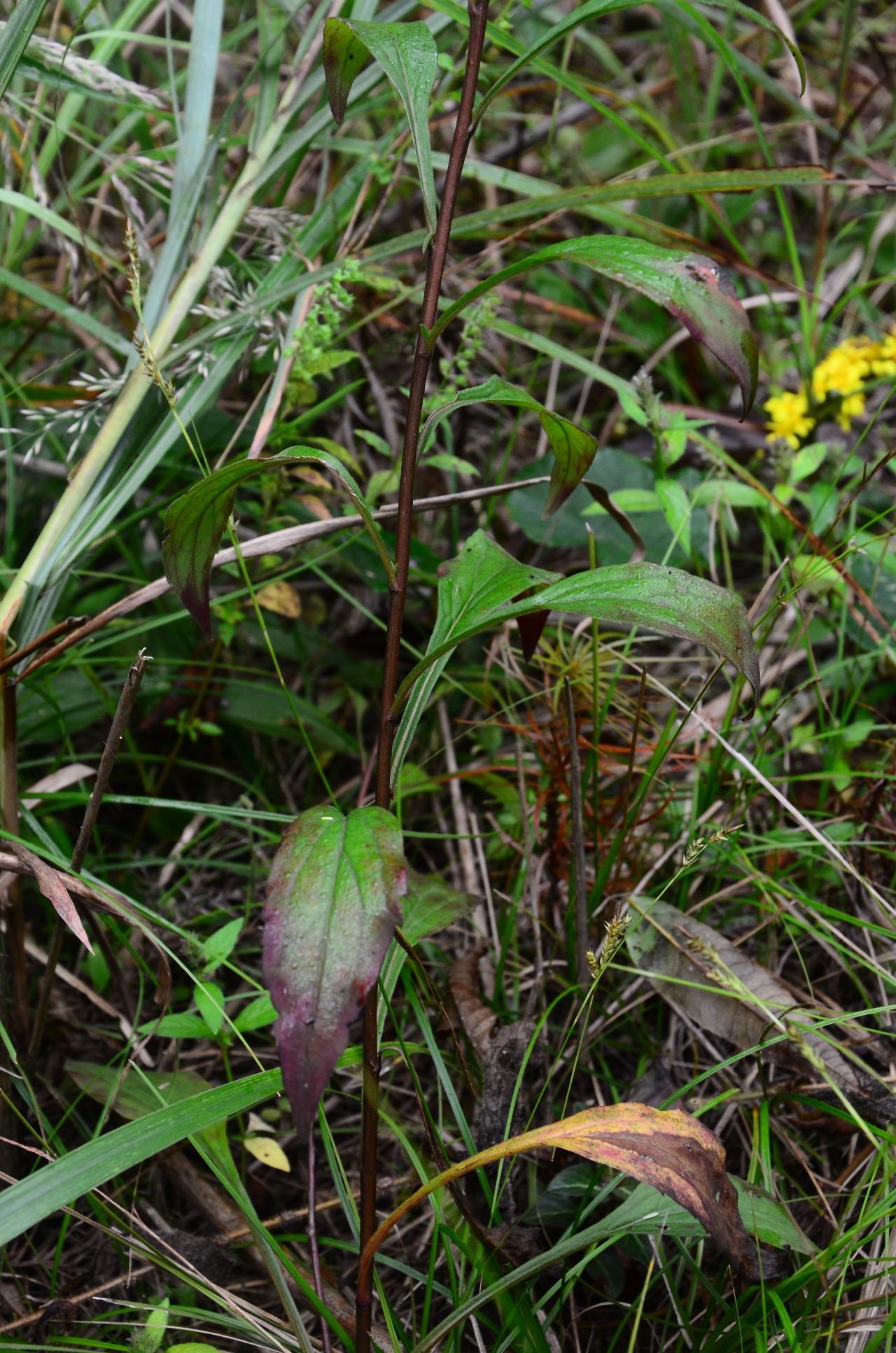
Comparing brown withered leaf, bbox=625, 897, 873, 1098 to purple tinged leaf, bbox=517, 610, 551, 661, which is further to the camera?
brown withered leaf, bbox=625, 897, 873, 1098

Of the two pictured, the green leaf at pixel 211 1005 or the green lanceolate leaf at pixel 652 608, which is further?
the green leaf at pixel 211 1005

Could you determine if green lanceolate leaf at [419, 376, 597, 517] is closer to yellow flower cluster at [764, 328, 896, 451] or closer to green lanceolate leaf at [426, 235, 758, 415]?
green lanceolate leaf at [426, 235, 758, 415]

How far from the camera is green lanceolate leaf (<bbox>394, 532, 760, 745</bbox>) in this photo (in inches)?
30.9

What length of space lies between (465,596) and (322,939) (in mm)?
392

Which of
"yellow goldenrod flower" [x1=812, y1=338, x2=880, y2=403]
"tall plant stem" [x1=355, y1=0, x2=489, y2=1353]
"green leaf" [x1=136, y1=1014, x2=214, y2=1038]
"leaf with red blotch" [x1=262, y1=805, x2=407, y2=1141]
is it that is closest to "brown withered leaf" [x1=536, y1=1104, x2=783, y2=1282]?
"tall plant stem" [x1=355, y1=0, x2=489, y2=1353]

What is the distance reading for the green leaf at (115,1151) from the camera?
2.80 feet

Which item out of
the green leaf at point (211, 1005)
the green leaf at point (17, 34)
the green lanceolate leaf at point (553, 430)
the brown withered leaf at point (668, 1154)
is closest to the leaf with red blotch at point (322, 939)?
the brown withered leaf at point (668, 1154)

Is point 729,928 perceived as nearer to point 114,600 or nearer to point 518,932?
point 518,932

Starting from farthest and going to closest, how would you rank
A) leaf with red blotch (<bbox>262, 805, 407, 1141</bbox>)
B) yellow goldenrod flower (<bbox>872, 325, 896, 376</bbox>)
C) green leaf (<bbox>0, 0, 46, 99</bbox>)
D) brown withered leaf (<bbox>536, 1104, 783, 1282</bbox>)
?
yellow goldenrod flower (<bbox>872, 325, 896, 376</bbox>) < green leaf (<bbox>0, 0, 46, 99</bbox>) < brown withered leaf (<bbox>536, 1104, 783, 1282</bbox>) < leaf with red blotch (<bbox>262, 805, 407, 1141</bbox>)

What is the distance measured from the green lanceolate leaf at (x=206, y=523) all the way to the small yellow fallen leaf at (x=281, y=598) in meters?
0.62

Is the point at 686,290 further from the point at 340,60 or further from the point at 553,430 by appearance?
the point at 340,60

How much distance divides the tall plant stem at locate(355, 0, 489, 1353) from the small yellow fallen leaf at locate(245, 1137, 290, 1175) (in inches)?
11.1

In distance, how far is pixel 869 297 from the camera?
2385 millimetres

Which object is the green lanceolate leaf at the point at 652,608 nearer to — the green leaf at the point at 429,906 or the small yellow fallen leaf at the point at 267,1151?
the green leaf at the point at 429,906
